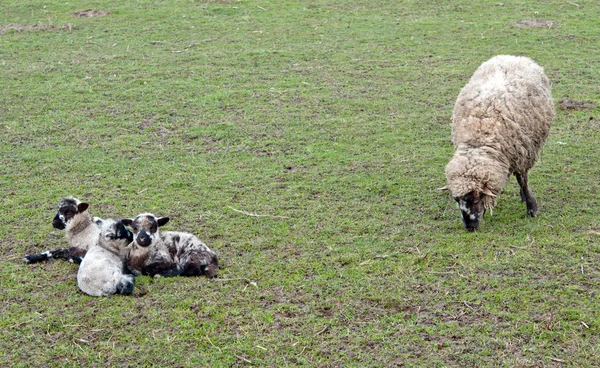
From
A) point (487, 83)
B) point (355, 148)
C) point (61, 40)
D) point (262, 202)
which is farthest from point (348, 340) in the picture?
point (61, 40)

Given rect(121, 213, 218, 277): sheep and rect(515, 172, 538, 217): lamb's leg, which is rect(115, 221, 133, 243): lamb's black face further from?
rect(515, 172, 538, 217): lamb's leg

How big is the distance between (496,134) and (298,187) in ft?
7.28

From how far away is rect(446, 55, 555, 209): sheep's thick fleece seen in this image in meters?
7.17

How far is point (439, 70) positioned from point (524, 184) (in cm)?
497

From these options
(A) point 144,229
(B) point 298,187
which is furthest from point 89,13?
(A) point 144,229

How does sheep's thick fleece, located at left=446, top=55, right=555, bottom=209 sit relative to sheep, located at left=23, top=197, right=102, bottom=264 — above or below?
above

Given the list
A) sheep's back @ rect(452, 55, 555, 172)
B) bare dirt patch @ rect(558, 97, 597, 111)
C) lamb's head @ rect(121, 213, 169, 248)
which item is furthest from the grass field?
sheep's back @ rect(452, 55, 555, 172)

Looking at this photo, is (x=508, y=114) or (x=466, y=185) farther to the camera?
(x=508, y=114)

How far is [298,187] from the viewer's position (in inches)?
325

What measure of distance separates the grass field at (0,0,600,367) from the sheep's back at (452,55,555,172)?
2.33ft

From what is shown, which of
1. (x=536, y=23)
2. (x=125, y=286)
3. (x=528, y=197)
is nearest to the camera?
(x=125, y=286)

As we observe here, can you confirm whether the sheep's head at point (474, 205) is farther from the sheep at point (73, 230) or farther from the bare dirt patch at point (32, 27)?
the bare dirt patch at point (32, 27)

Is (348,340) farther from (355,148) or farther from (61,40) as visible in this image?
(61,40)

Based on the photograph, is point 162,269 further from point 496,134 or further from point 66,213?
point 496,134
